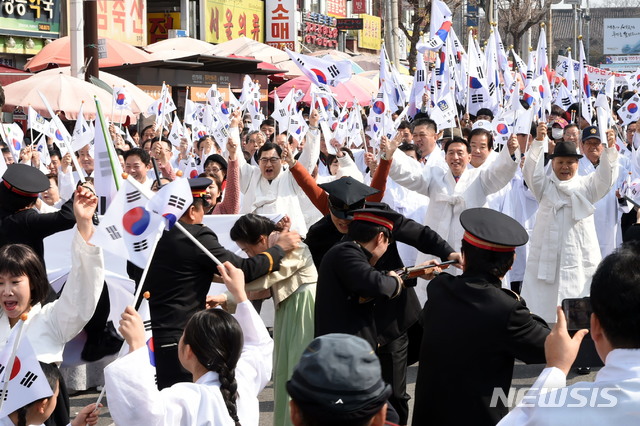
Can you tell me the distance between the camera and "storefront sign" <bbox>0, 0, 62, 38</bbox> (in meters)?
20.4

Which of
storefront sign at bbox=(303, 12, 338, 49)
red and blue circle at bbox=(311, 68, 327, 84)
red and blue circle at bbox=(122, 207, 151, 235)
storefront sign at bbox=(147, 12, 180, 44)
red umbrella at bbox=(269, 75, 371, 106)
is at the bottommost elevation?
red and blue circle at bbox=(122, 207, 151, 235)

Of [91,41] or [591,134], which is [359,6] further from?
[591,134]

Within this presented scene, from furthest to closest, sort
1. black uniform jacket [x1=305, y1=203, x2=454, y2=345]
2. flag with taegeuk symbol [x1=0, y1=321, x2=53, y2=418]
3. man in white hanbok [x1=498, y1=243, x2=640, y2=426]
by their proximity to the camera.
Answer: black uniform jacket [x1=305, y1=203, x2=454, y2=345]
flag with taegeuk symbol [x1=0, y1=321, x2=53, y2=418]
man in white hanbok [x1=498, y1=243, x2=640, y2=426]

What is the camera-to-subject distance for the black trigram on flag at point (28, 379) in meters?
3.22

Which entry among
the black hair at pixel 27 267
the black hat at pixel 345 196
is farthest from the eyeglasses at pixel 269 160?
the black hair at pixel 27 267

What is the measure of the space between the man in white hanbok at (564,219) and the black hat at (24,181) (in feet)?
11.4

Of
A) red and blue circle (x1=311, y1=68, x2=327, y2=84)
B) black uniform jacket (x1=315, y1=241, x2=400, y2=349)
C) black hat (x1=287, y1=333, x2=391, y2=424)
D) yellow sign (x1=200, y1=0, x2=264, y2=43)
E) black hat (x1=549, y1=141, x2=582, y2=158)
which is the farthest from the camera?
yellow sign (x1=200, y1=0, x2=264, y2=43)

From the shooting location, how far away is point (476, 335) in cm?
350

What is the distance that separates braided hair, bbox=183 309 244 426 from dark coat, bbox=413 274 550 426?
74 cm

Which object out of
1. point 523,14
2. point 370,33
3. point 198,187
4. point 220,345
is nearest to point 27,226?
point 198,187

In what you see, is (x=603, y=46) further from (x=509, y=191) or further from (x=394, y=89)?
(x=509, y=191)

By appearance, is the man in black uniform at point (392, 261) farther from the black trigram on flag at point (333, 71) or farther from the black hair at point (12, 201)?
the black trigram on flag at point (333, 71)

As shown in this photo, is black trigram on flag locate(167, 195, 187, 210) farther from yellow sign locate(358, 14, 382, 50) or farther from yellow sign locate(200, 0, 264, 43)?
yellow sign locate(358, 14, 382, 50)

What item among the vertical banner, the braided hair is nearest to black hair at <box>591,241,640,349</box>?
the braided hair
